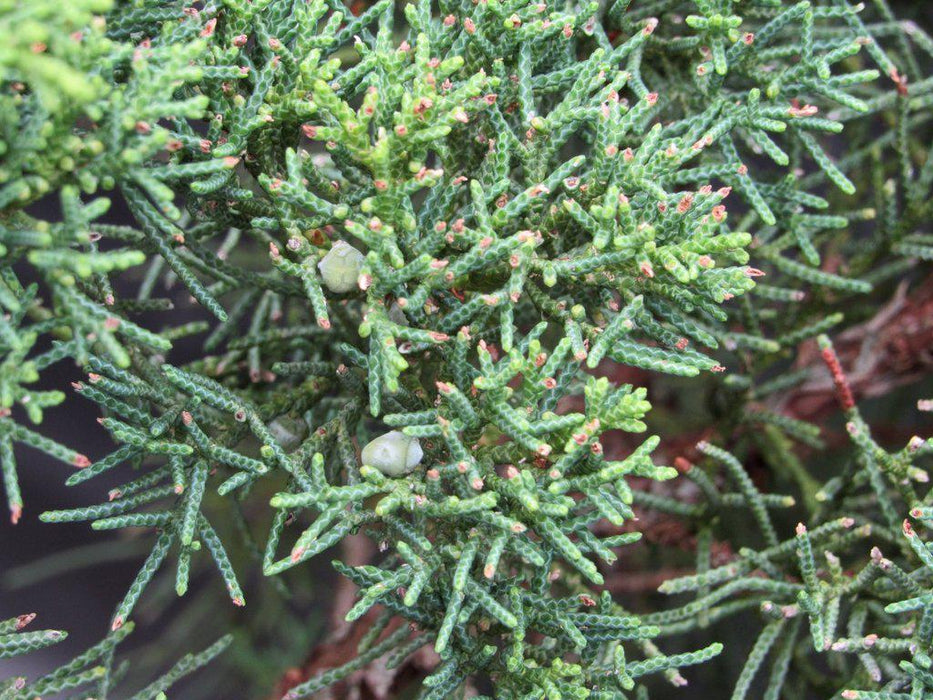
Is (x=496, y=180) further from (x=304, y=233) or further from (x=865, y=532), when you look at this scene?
(x=865, y=532)

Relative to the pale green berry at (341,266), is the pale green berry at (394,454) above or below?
below

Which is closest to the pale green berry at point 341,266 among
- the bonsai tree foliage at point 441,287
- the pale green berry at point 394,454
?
the bonsai tree foliage at point 441,287

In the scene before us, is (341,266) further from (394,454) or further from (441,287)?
(394,454)

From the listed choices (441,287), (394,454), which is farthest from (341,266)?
(394,454)

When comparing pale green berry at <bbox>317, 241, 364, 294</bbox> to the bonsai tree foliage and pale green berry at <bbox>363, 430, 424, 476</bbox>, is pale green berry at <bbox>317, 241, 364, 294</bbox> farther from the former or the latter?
pale green berry at <bbox>363, 430, 424, 476</bbox>

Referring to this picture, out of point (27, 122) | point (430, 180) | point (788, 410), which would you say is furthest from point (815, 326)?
point (27, 122)

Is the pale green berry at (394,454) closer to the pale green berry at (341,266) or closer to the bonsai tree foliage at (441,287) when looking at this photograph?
the bonsai tree foliage at (441,287)
